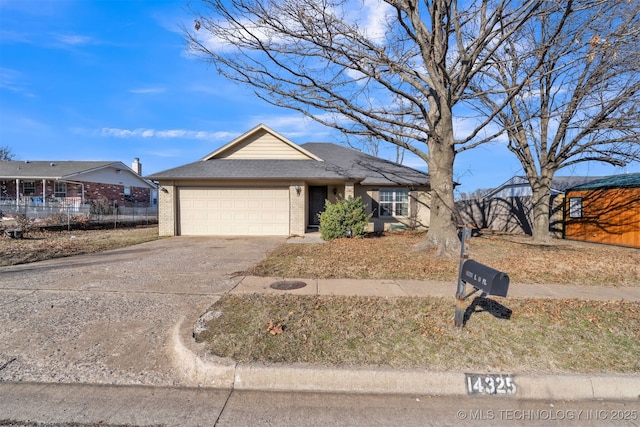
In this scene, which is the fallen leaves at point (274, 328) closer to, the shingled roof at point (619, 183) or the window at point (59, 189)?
A: the shingled roof at point (619, 183)

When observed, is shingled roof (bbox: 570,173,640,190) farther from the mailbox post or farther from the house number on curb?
the house number on curb

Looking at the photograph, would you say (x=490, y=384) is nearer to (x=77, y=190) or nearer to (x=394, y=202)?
(x=394, y=202)

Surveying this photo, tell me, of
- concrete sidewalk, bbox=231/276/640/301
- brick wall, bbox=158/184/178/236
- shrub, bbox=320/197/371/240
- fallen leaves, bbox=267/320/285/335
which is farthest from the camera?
brick wall, bbox=158/184/178/236

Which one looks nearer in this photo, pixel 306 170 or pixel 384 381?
pixel 384 381

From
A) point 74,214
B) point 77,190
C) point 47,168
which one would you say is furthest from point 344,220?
point 47,168

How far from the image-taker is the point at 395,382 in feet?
10.2

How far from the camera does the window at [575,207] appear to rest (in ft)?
50.6

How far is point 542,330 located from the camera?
160 inches

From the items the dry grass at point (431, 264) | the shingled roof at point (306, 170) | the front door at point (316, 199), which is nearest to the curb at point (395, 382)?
the dry grass at point (431, 264)

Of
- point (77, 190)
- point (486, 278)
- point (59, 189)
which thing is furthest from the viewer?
point (59, 189)

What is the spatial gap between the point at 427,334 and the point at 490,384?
872 millimetres

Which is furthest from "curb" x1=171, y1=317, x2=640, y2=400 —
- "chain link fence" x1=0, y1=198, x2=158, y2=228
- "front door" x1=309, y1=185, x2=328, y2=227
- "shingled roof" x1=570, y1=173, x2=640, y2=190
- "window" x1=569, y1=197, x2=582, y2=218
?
"chain link fence" x1=0, y1=198, x2=158, y2=228

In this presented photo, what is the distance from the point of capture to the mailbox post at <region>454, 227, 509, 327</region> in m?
3.38

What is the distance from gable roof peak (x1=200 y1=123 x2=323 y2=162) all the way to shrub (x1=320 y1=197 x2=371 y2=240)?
4.69m
